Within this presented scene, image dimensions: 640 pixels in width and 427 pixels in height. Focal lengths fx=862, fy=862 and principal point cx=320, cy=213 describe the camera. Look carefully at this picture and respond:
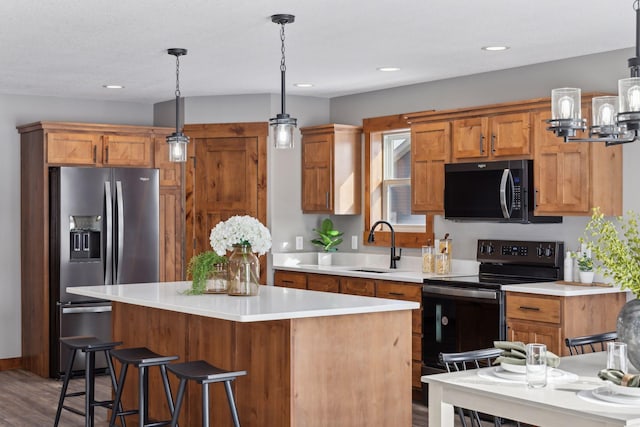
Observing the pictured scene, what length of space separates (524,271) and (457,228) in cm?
81

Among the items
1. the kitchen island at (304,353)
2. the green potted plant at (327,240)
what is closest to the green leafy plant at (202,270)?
the kitchen island at (304,353)

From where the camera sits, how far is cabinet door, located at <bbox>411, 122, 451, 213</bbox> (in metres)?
6.15

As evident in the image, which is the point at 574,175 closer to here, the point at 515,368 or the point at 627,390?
the point at 515,368

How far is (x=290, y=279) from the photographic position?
7062 millimetres

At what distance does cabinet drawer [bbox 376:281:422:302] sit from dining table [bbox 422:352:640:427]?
2745mm

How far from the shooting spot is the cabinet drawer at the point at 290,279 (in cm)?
693

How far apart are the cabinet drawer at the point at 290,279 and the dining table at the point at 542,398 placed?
12.7 feet

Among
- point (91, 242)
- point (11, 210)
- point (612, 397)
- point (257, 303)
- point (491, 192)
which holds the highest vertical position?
point (491, 192)

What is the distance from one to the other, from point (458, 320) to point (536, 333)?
625 millimetres

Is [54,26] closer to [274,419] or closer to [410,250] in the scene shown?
[274,419]

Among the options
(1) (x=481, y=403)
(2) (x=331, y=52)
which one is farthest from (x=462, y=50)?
(1) (x=481, y=403)

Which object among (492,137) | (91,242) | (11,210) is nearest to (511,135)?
(492,137)

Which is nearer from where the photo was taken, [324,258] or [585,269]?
[585,269]

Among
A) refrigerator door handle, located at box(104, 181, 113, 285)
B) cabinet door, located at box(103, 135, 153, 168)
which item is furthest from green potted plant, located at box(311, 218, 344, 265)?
refrigerator door handle, located at box(104, 181, 113, 285)
